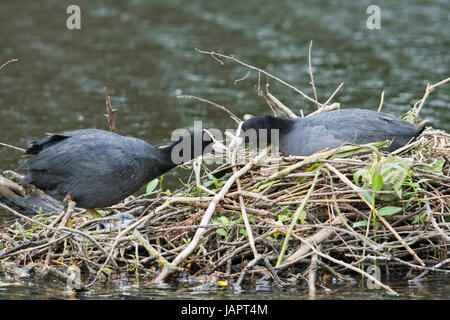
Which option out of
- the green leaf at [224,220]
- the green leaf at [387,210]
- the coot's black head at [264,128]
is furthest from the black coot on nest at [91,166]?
the green leaf at [387,210]

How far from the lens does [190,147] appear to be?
6.89 meters

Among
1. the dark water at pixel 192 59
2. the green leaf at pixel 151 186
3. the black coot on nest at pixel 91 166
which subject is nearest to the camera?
the black coot on nest at pixel 91 166

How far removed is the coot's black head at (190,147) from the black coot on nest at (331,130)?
397mm

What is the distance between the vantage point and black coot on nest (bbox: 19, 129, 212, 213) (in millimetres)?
6293

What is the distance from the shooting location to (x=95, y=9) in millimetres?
18906

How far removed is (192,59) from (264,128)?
28.0 feet

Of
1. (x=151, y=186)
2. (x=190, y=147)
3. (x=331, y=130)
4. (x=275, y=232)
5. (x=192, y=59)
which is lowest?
(x=275, y=232)

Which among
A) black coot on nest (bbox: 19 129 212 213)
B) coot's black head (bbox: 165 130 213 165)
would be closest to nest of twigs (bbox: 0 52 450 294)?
black coot on nest (bbox: 19 129 212 213)

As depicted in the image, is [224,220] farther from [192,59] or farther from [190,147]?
[192,59]

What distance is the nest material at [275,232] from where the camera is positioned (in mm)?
5609

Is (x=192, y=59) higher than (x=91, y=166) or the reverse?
higher

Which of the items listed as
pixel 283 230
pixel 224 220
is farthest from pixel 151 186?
pixel 283 230

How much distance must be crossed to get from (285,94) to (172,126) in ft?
8.48

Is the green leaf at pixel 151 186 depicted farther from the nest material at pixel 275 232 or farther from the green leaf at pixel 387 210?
the green leaf at pixel 387 210
